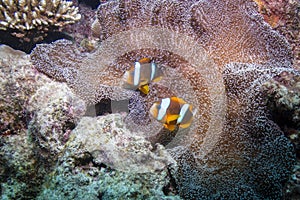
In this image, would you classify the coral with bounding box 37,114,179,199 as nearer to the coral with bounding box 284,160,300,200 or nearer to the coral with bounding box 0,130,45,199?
the coral with bounding box 0,130,45,199

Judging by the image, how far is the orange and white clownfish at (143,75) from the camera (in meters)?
2.17

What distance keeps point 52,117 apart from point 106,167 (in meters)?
0.70

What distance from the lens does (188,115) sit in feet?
6.81

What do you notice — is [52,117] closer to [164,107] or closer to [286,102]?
[164,107]

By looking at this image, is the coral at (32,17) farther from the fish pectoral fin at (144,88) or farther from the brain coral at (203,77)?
the fish pectoral fin at (144,88)

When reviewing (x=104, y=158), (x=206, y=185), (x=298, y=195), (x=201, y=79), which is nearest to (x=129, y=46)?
(x=201, y=79)

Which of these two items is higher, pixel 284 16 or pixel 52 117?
pixel 284 16

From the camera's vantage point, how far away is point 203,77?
2.44 metres

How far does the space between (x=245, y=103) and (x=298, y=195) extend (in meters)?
0.78

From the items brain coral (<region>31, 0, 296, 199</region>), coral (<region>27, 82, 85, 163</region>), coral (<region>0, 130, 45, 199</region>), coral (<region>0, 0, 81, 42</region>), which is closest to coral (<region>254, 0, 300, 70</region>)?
brain coral (<region>31, 0, 296, 199</region>)

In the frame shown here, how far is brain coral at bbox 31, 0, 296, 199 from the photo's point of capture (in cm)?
209

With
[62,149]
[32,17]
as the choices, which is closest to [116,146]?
[62,149]

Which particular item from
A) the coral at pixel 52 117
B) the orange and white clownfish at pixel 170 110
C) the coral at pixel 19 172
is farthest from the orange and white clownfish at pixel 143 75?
the coral at pixel 19 172

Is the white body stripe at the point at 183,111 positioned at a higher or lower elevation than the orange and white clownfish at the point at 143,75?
lower
